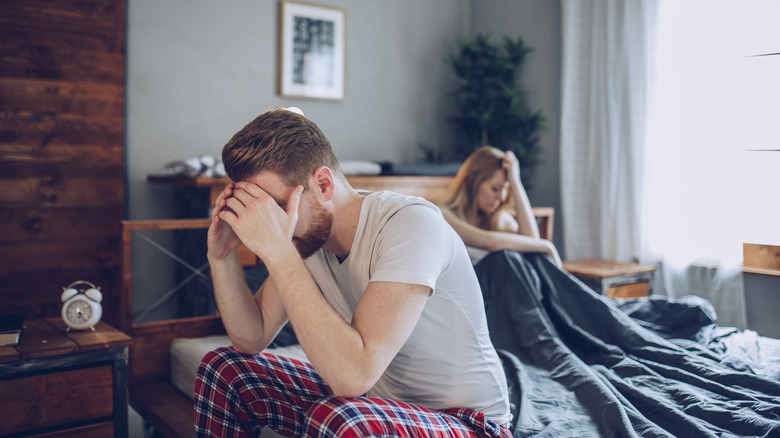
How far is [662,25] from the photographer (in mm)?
3191

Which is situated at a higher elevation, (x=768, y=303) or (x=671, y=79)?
(x=671, y=79)

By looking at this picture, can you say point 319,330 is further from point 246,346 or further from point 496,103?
point 496,103

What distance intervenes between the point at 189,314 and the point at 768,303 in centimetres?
278

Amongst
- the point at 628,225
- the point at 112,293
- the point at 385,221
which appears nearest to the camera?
the point at 385,221

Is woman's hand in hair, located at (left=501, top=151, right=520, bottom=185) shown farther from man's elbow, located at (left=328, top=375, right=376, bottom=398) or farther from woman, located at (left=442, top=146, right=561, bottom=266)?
man's elbow, located at (left=328, top=375, right=376, bottom=398)

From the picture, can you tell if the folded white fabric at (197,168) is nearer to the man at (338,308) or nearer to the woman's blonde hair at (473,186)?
the woman's blonde hair at (473,186)

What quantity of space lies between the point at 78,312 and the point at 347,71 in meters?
2.29

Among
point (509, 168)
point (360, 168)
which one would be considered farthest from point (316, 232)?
point (360, 168)

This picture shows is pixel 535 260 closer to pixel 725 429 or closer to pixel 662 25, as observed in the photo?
pixel 725 429

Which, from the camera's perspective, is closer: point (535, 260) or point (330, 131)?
point (535, 260)

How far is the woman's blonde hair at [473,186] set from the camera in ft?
8.85

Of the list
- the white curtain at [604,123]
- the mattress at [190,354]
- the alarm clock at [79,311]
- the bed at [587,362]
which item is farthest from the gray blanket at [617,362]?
the alarm clock at [79,311]

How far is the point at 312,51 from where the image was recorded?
3543 millimetres

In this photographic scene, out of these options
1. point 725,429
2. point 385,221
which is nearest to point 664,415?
point 725,429
